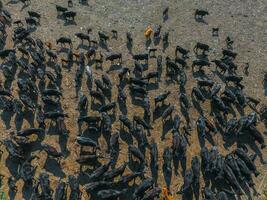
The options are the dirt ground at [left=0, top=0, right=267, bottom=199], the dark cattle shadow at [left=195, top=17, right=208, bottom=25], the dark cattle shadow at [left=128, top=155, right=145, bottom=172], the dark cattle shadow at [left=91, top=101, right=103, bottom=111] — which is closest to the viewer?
the dark cattle shadow at [left=128, top=155, right=145, bottom=172]

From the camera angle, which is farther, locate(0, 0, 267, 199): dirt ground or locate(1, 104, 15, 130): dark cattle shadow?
locate(0, 0, 267, 199): dirt ground

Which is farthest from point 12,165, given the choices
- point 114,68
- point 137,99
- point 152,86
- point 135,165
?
point 152,86

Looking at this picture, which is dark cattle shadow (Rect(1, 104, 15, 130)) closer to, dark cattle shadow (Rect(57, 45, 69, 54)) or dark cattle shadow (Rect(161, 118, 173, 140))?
dark cattle shadow (Rect(57, 45, 69, 54))

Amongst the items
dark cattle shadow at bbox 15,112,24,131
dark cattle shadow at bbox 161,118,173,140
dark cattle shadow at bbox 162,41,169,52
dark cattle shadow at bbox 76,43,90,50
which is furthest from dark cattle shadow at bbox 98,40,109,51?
dark cattle shadow at bbox 15,112,24,131

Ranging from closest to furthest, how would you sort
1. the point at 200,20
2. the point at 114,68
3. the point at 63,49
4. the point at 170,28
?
1. the point at 114,68
2. the point at 63,49
3. the point at 170,28
4. the point at 200,20

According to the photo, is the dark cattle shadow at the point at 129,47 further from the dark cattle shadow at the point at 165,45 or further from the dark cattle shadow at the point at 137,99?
the dark cattle shadow at the point at 137,99

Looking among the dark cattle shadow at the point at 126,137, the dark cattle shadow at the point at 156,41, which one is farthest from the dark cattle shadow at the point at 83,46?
the dark cattle shadow at the point at 126,137

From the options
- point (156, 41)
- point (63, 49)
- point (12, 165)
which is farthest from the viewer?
point (156, 41)

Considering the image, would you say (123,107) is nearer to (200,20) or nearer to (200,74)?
(200,74)

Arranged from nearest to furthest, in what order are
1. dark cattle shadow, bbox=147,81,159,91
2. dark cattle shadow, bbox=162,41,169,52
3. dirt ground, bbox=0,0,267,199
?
dirt ground, bbox=0,0,267,199 < dark cattle shadow, bbox=147,81,159,91 < dark cattle shadow, bbox=162,41,169,52
